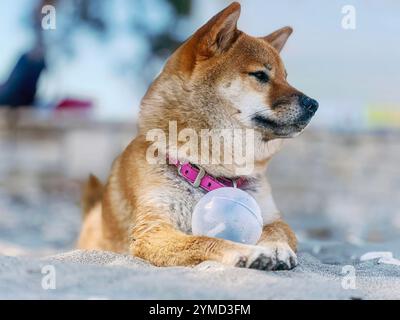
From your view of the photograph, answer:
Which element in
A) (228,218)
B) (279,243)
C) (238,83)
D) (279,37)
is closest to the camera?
(279,243)

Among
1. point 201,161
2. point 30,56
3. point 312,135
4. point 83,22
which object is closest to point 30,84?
point 30,56

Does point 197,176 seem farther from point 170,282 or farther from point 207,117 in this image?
point 170,282

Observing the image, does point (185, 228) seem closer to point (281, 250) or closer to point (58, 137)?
point (281, 250)

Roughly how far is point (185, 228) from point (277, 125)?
0.70 m

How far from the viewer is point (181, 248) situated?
3.19 m

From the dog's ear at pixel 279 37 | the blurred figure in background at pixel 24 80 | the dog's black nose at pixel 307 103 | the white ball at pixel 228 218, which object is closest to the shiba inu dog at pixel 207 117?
the dog's black nose at pixel 307 103

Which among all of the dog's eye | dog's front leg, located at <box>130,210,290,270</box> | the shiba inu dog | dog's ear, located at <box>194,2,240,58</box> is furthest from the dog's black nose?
dog's front leg, located at <box>130,210,290,270</box>

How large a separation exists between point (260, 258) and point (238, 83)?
3.59 feet

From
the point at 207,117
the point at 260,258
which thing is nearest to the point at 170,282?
the point at 260,258

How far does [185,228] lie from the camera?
139 inches

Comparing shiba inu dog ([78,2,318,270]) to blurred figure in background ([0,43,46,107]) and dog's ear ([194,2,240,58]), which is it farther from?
blurred figure in background ([0,43,46,107])

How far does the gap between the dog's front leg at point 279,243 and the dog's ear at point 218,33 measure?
0.95m

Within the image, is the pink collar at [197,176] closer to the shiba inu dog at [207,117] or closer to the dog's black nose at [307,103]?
the shiba inu dog at [207,117]
